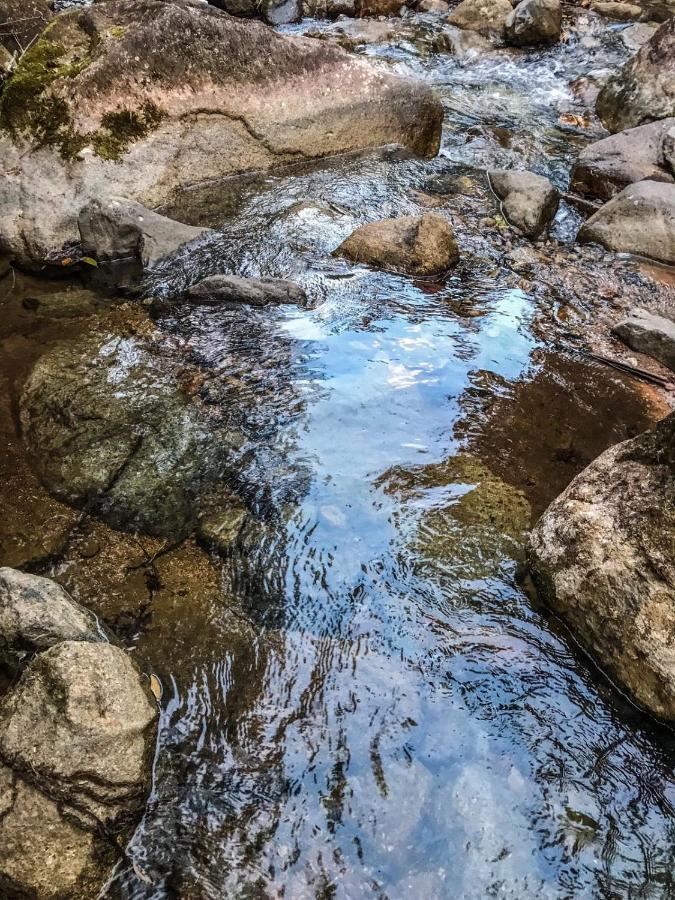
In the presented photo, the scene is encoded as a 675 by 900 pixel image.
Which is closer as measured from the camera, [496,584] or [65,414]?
[496,584]

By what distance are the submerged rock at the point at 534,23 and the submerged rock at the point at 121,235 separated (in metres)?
A: 10.00

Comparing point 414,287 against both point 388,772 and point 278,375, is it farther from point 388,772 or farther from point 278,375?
point 388,772

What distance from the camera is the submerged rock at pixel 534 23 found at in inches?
468

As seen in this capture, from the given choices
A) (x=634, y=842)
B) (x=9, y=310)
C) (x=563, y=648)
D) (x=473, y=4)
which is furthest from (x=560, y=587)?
(x=473, y=4)

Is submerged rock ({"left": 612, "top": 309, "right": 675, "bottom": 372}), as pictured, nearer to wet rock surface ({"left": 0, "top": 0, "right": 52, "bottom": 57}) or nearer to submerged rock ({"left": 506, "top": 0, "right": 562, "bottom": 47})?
wet rock surface ({"left": 0, "top": 0, "right": 52, "bottom": 57})

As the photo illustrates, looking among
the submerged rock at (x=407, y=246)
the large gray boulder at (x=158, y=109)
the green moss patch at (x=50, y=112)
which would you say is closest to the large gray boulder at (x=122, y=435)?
the large gray boulder at (x=158, y=109)

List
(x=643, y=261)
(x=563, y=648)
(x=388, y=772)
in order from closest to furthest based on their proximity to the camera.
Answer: (x=388, y=772) < (x=563, y=648) < (x=643, y=261)

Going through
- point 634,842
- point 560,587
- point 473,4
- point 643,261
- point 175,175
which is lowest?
point 634,842

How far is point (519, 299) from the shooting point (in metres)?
5.58

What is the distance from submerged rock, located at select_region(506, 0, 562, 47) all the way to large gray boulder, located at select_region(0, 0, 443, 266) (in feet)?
19.5

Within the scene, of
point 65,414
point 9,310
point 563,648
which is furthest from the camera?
point 9,310

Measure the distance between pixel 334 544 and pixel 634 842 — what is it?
1781 millimetres

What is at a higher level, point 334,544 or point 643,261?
point 643,261

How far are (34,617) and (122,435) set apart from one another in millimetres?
1482
